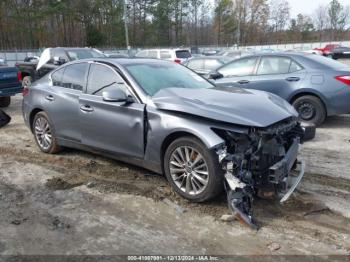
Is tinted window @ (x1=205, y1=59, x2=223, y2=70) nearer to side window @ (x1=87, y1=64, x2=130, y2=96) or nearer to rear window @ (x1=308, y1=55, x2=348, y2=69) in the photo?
rear window @ (x1=308, y1=55, x2=348, y2=69)

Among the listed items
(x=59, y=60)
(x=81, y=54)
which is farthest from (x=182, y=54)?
(x=59, y=60)

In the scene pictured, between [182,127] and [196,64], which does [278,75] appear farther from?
[196,64]

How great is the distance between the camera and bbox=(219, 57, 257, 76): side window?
8.94m

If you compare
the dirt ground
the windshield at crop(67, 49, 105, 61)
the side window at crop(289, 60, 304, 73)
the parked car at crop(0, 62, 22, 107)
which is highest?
the windshield at crop(67, 49, 105, 61)

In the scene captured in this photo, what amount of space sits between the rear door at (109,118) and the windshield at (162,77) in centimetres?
23

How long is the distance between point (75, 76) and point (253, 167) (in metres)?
3.18

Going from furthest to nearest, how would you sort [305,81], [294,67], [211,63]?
[211,63]
[294,67]
[305,81]

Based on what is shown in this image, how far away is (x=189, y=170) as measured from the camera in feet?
14.1

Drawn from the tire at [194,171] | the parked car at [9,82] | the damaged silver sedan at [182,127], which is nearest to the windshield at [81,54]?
the parked car at [9,82]

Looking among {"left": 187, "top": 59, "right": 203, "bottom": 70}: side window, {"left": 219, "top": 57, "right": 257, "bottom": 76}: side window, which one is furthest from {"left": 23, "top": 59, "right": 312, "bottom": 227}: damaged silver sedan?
{"left": 187, "top": 59, "right": 203, "bottom": 70}: side window

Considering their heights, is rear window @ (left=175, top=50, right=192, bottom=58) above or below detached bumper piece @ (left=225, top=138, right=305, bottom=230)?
above

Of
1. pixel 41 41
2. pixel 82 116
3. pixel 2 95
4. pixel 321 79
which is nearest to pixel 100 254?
pixel 82 116

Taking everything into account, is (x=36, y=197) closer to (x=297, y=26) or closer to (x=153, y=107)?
(x=153, y=107)

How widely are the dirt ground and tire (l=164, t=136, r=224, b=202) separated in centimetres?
16
